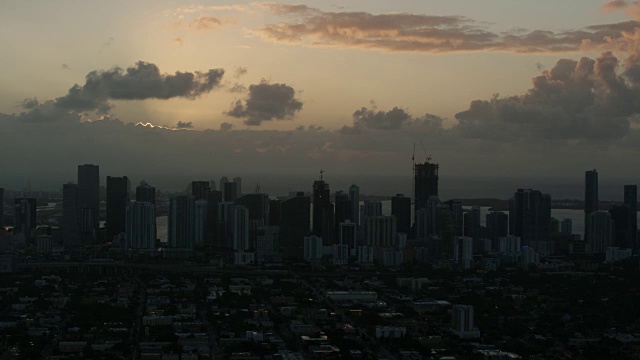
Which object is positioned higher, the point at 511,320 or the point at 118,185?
the point at 118,185

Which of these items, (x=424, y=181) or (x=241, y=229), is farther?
(x=424, y=181)

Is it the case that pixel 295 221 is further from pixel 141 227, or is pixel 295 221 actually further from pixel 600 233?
pixel 600 233

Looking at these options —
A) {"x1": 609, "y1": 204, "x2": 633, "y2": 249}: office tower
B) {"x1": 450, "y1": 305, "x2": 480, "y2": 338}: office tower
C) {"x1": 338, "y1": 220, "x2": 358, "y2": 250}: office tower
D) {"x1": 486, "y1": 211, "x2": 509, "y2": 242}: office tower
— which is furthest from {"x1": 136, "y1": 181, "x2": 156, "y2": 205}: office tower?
{"x1": 450, "y1": 305, "x2": 480, "y2": 338}: office tower

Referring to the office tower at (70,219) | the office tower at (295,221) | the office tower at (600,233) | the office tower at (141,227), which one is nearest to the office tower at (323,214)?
the office tower at (295,221)

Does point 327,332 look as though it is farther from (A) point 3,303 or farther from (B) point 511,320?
(A) point 3,303

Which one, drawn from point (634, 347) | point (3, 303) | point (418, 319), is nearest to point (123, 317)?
point (3, 303)

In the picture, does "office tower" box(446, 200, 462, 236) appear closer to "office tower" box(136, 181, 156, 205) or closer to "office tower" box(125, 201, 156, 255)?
"office tower" box(125, 201, 156, 255)

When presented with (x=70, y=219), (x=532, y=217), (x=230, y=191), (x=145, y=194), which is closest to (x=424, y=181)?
(x=532, y=217)
